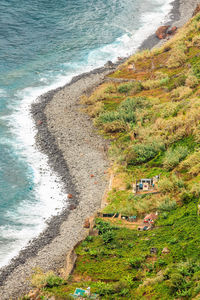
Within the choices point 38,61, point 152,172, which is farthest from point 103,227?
point 38,61

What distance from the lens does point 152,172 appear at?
38.6 meters

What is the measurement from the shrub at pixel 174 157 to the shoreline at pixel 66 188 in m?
6.32

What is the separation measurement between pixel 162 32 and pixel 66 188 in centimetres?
4550

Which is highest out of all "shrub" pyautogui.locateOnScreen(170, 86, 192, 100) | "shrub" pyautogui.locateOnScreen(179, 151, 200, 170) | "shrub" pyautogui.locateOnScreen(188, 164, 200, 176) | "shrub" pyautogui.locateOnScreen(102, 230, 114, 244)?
"shrub" pyautogui.locateOnScreen(170, 86, 192, 100)

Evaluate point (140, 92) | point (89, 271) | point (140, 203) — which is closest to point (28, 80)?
point (140, 92)

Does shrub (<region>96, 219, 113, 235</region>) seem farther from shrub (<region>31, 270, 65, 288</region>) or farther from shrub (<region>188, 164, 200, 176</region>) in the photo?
shrub (<region>188, 164, 200, 176</region>)

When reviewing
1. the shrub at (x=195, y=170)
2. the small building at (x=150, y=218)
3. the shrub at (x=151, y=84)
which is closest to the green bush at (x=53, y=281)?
the small building at (x=150, y=218)

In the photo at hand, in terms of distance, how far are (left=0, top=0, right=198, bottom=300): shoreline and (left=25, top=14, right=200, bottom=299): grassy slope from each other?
1800mm

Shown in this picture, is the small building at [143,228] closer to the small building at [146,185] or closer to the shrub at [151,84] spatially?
the small building at [146,185]

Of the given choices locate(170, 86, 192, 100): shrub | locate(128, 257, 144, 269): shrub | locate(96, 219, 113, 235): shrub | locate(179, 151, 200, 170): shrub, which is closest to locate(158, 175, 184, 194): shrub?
locate(179, 151, 200, 170): shrub

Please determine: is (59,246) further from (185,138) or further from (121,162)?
(185,138)

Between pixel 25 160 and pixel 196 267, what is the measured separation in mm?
25671

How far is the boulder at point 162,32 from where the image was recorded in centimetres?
7494

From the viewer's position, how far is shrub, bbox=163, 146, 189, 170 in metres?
37.4
